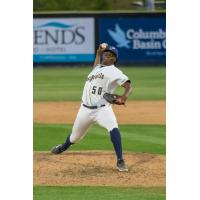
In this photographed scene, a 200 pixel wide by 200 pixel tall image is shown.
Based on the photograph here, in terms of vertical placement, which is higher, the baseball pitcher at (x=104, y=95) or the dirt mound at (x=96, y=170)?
the baseball pitcher at (x=104, y=95)

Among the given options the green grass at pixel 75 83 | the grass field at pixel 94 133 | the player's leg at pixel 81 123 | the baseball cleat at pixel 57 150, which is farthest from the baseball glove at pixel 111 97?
the green grass at pixel 75 83

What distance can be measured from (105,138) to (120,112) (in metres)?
4.92

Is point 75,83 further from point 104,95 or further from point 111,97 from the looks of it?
point 111,97

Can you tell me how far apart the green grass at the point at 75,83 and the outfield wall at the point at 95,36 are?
634 mm

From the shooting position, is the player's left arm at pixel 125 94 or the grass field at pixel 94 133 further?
the player's left arm at pixel 125 94

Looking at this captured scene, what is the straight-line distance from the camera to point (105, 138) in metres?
12.9

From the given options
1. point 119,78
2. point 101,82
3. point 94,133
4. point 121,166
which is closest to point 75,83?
point 94,133

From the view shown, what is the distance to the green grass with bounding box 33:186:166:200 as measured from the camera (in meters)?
6.93

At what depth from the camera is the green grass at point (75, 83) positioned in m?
21.1

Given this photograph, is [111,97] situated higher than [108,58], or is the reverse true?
[108,58]

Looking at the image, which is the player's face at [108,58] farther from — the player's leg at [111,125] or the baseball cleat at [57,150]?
the baseball cleat at [57,150]
